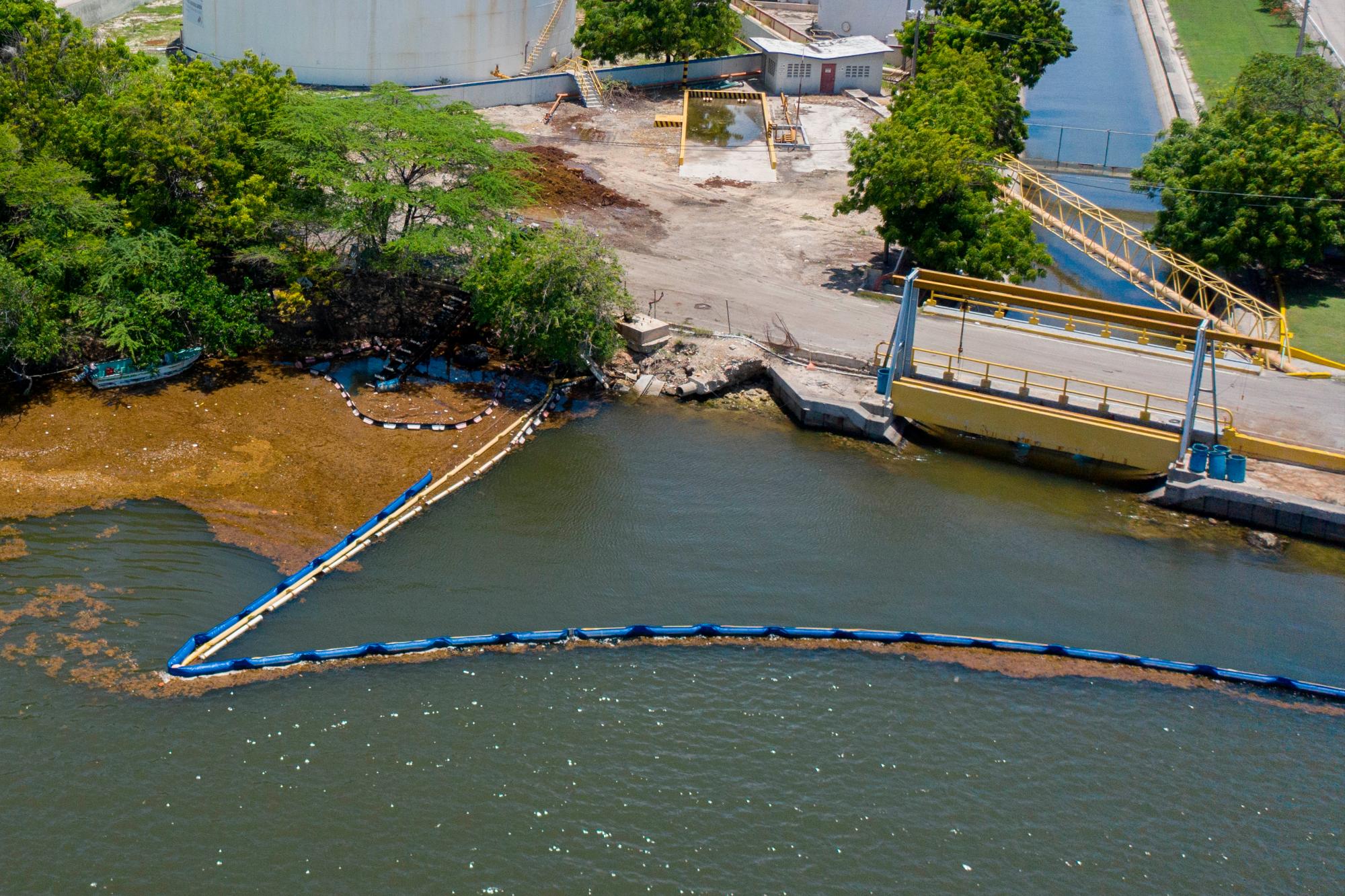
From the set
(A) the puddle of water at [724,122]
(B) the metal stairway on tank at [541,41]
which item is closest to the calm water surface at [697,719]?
(A) the puddle of water at [724,122]

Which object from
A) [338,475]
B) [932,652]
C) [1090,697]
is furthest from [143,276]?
[1090,697]

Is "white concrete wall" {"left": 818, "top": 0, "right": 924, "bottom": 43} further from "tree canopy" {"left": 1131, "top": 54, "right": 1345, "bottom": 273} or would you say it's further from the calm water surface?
the calm water surface

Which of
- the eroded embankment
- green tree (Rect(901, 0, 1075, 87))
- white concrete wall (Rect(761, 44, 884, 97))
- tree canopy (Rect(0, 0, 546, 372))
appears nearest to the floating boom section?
green tree (Rect(901, 0, 1075, 87))

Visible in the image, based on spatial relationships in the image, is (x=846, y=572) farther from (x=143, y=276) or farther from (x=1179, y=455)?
(x=143, y=276)

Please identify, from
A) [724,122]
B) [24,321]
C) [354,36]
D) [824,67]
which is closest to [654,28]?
[724,122]

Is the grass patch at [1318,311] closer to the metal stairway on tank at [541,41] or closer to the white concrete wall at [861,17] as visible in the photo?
the white concrete wall at [861,17]

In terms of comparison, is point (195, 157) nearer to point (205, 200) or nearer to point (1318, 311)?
point (205, 200)
